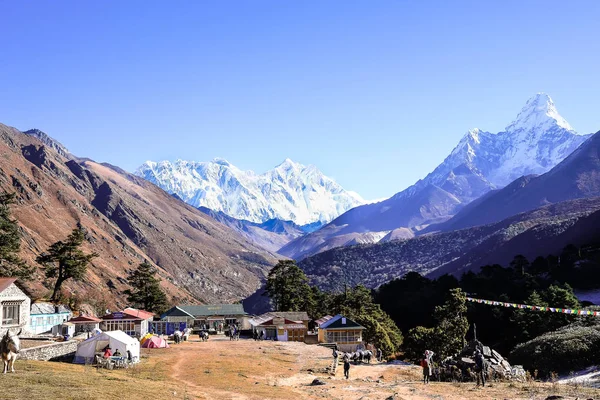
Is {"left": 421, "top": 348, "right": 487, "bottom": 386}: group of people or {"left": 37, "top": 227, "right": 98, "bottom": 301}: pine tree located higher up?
{"left": 37, "top": 227, "right": 98, "bottom": 301}: pine tree

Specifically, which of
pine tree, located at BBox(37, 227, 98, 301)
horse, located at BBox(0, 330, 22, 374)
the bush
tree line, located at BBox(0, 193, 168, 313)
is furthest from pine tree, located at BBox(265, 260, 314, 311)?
horse, located at BBox(0, 330, 22, 374)

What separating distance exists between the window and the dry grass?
10.6 metres

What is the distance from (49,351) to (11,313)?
927cm

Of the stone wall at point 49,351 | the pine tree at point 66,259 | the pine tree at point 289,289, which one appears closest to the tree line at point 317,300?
the pine tree at point 289,289

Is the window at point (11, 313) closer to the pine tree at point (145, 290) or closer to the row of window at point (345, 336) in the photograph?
the row of window at point (345, 336)

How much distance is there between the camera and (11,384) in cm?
2273

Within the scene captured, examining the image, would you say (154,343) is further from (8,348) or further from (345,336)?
(8,348)

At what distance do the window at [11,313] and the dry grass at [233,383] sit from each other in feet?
34.7

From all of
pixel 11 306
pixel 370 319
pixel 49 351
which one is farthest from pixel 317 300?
pixel 49 351

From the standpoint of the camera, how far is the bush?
127ft

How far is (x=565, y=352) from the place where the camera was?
39.8 meters

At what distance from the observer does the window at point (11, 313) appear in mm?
42344

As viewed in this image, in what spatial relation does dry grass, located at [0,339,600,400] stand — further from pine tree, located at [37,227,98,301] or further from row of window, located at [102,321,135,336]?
pine tree, located at [37,227,98,301]

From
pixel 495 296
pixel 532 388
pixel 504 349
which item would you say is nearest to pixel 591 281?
pixel 495 296
